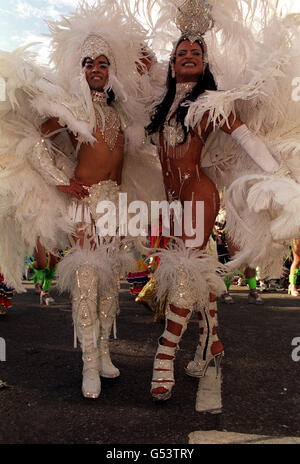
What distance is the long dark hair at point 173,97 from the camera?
8.30 ft

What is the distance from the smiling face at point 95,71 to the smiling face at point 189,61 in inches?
19.9

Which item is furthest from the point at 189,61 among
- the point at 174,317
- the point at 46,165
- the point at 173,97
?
the point at 174,317

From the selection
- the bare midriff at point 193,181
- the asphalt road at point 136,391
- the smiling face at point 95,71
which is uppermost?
the smiling face at point 95,71

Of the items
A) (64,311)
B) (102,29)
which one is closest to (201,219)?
(102,29)

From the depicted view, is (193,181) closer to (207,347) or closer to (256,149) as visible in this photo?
(256,149)

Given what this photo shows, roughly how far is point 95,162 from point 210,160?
2.68 ft

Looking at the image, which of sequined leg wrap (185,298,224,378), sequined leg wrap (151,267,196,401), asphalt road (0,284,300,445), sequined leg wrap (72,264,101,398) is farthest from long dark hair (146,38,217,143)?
asphalt road (0,284,300,445)

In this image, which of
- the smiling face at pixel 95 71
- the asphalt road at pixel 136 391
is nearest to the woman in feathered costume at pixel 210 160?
the asphalt road at pixel 136 391

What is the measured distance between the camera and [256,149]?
7.78 ft

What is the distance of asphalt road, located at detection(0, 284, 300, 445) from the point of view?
6.03 ft

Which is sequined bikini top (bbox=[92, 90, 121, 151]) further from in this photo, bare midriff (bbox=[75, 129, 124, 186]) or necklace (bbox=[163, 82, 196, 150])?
necklace (bbox=[163, 82, 196, 150])

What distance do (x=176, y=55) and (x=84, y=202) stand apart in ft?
3.84

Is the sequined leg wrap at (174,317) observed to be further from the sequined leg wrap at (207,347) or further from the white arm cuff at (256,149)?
the white arm cuff at (256,149)

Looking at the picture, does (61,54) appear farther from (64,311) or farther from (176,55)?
(64,311)
